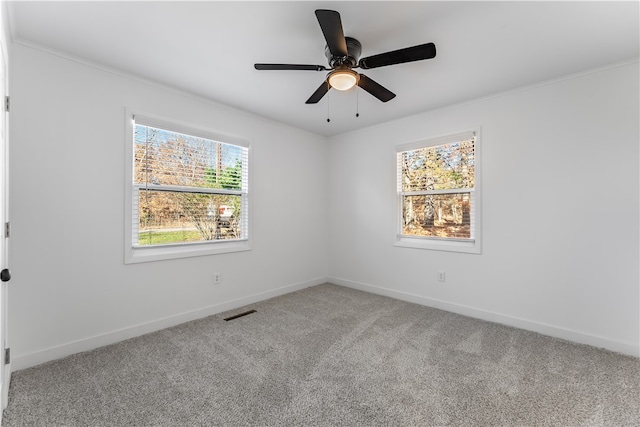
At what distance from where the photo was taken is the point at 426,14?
73.5 inches

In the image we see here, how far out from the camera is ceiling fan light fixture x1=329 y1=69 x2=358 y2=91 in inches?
79.8

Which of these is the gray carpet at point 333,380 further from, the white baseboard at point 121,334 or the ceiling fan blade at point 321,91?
the ceiling fan blade at point 321,91

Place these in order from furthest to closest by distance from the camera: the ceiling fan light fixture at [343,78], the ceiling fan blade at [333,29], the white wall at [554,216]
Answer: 1. the white wall at [554,216]
2. the ceiling fan light fixture at [343,78]
3. the ceiling fan blade at [333,29]

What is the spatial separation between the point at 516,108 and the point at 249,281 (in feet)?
11.7

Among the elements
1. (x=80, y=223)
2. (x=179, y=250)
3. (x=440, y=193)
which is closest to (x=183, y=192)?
(x=179, y=250)

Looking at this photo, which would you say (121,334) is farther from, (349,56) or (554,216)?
(554,216)

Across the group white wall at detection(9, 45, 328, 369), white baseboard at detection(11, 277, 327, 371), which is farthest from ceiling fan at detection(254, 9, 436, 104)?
white baseboard at detection(11, 277, 327, 371)

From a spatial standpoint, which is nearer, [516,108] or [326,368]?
[326,368]

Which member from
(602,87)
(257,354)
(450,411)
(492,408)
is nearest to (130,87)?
(257,354)

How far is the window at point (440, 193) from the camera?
3348mm

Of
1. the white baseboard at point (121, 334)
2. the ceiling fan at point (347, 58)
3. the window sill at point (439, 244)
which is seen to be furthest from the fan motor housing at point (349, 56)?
the white baseboard at point (121, 334)

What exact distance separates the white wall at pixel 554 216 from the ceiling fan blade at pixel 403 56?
1720 millimetres

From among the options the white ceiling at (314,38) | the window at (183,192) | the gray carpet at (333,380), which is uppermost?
the white ceiling at (314,38)

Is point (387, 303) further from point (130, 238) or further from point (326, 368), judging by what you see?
point (130, 238)
